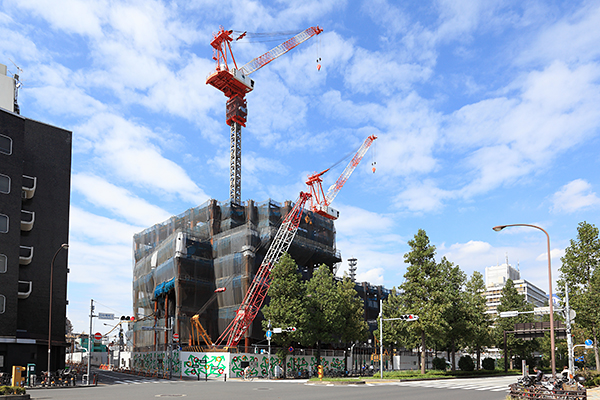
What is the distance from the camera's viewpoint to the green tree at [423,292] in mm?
54469

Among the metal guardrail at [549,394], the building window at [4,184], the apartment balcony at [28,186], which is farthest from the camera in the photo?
the apartment balcony at [28,186]

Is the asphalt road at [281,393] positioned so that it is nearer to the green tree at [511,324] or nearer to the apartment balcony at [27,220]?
the apartment balcony at [27,220]

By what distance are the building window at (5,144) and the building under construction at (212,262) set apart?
32.1 metres

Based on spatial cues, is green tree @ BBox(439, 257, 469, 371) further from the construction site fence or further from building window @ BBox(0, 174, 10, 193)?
building window @ BBox(0, 174, 10, 193)

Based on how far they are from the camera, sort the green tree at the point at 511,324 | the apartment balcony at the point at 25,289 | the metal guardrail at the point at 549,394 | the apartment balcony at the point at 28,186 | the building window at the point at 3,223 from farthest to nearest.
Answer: the green tree at the point at 511,324, the apartment balcony at the point at 28,186, the apartment balcony at the point at 25,289, the building window at the point at 3,223, the metal guardrail at the point at 549,394

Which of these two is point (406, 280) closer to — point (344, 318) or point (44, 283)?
point (344, 318)

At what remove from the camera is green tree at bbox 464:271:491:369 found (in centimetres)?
6359

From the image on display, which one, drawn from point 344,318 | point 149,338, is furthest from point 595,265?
point 149,338

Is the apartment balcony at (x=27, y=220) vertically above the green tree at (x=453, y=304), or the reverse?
the apartment balcony at (x=27, y=220)

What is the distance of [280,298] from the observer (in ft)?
190

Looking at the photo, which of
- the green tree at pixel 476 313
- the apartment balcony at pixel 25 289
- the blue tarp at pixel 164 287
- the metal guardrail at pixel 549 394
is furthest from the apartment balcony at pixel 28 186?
the green tree at pixel 476 313

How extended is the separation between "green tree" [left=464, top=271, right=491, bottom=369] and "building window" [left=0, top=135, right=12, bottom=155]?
177ft

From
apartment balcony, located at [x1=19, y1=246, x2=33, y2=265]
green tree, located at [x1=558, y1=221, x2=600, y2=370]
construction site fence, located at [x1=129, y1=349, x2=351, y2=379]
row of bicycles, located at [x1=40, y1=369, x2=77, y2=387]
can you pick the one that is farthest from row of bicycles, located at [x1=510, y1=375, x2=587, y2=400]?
apartment balcony, located at [x1=19, y1=246, x2=33, y2=265]

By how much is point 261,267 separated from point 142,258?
3715 cm
